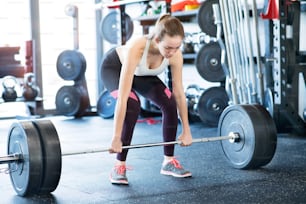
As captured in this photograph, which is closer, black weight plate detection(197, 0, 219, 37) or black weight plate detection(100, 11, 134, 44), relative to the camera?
black weight plate detection(197, 0, 219, 37)

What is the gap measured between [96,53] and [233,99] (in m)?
2.55

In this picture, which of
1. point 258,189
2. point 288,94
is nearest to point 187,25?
point 288,94

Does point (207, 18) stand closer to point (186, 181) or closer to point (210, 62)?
point (210, 62)

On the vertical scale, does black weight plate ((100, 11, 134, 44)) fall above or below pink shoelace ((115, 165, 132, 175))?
above

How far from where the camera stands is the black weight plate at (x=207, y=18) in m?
4.46

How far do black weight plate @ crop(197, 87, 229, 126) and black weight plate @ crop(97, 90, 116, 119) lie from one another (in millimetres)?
1319

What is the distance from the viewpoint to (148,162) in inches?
122

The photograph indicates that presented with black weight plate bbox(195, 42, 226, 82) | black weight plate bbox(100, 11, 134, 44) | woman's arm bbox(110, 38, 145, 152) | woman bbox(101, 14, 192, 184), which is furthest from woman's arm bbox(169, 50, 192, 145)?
black weight plate bbox(100, 11, 134, 44)

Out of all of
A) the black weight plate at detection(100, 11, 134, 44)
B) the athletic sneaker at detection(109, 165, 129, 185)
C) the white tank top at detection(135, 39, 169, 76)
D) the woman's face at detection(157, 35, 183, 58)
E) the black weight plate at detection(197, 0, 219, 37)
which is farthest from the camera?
the black weight plate at detection(100, 11, 134, 44)

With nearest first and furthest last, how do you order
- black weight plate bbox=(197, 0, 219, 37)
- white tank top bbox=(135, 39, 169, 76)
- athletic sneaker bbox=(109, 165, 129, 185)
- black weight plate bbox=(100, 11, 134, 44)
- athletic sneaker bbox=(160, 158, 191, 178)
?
white tank top bbox=(135, 39, 169, 76), athletic sneaker bbox=(109, 165, 129, 185), athletic sneaker bbox=(160, 158, 191, 178), black weight plate bbox=(197, 0, 219, 37), black weight plate bbox=(100, 11, 134, 44)

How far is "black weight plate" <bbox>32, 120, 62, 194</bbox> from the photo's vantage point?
7.38ft

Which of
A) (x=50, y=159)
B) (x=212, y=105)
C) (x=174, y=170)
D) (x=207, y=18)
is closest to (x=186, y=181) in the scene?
(x=174, y=170)

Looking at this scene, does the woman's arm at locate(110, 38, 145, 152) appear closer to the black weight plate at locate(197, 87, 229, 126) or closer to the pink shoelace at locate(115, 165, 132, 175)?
the pink shoelace at locate(115, 165, 132, 175)

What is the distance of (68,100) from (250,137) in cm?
328
